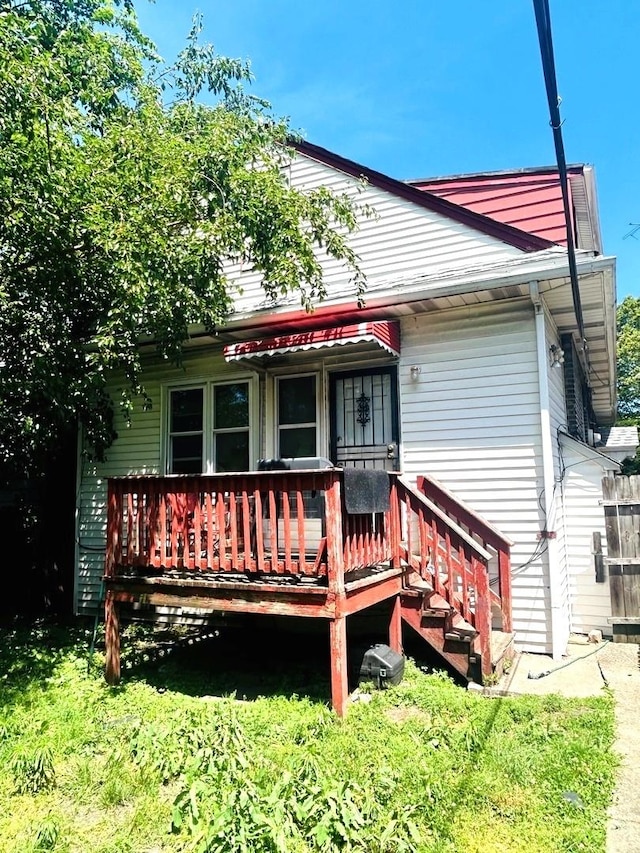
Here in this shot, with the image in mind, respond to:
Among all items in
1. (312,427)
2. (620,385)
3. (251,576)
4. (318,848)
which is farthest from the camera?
(620,385)

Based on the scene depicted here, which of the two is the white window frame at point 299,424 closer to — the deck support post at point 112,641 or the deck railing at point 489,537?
the deck railing at point 489,537

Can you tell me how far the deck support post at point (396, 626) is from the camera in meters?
4.86

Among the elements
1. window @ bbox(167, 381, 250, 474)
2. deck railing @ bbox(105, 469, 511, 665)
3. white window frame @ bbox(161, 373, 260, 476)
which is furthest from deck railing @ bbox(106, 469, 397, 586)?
window @ bbox(167, 381, 250, 474)

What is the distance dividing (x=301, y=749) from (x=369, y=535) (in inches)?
68.4

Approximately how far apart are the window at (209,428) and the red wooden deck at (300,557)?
228 centimetres

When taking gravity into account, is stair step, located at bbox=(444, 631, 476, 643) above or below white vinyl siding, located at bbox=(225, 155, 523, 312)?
below

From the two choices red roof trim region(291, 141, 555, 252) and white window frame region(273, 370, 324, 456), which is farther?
white window frame region(273, 370, 324, 456)

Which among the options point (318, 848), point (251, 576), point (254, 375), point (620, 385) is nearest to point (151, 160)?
point (254, 375)

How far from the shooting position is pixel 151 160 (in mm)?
5043

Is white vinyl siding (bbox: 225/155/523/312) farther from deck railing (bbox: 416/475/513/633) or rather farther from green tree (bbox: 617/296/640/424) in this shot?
green tree (bbox: 617/296/640/424)

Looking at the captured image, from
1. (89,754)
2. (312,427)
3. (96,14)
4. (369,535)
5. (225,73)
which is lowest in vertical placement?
(89,754)

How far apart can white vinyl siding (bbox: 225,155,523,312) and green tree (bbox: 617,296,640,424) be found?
2141 cm

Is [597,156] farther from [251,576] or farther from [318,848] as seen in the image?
[318,848]

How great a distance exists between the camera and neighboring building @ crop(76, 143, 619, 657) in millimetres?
5562
